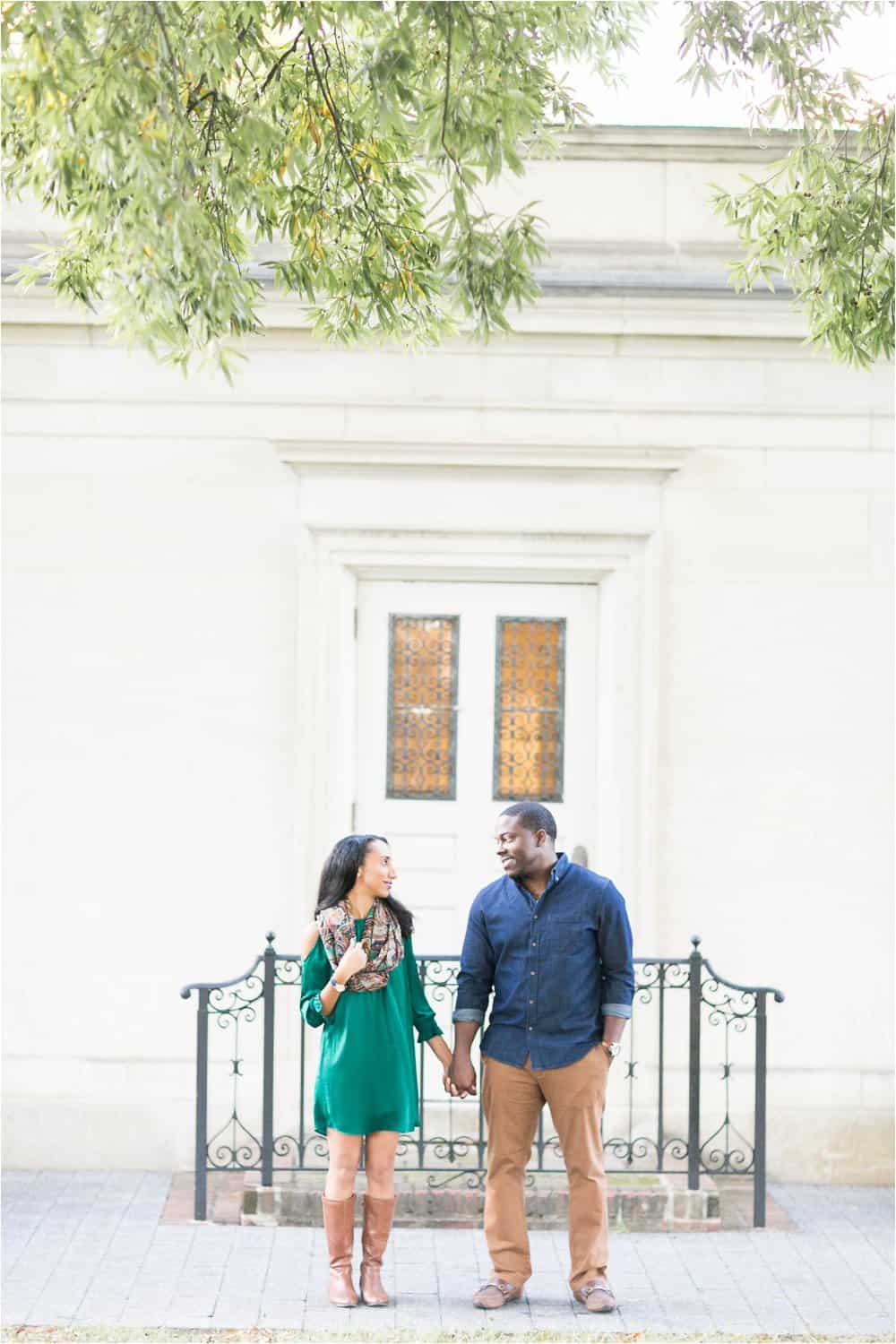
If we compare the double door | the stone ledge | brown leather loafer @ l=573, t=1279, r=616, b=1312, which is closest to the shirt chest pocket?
brown leather loafer @ l=573, t=1279, r=616, b=1312

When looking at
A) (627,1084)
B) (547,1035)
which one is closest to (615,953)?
(547,1035)

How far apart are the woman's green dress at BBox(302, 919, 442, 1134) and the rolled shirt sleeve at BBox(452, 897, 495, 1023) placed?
191 millimetres

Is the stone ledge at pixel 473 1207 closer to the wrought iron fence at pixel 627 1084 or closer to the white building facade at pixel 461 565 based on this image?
the wrought iron fence at pixel 627 1084

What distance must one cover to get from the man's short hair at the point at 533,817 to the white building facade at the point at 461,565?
219 centimetres

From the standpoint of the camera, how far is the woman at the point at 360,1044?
5.57m

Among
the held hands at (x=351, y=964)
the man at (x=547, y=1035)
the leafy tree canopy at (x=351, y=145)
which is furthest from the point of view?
the man at (x=547, y=1035)

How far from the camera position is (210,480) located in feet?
25.8

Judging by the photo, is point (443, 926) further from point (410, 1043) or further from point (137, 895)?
point (410, 1043)

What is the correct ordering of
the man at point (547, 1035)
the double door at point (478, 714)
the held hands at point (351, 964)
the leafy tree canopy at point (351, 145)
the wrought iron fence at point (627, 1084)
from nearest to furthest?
1. the leafy tree canopy at point (351, 145)
2. the held hands at point (351, 964)
3. the man at point (547, 1035)
4. the wrought iron fence at point (627, 1084)
5. the double door at point (478, 714)

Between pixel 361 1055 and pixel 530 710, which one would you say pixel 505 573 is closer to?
pixel 530 710

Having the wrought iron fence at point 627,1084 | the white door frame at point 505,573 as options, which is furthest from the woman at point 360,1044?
the white door frame at point 505,573

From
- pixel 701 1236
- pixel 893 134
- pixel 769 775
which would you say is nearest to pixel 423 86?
pixel 893 134

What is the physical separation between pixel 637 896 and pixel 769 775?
0.89m

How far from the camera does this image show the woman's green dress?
5570 mm
